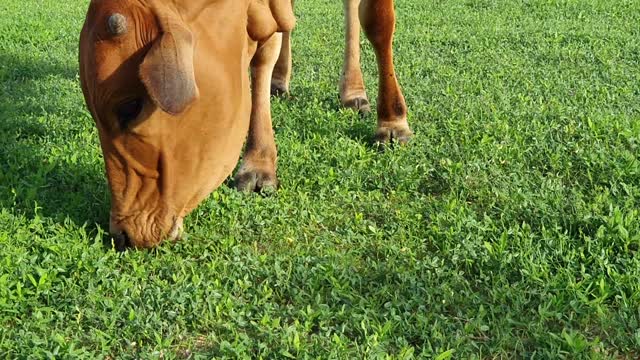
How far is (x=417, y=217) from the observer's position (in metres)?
3.47

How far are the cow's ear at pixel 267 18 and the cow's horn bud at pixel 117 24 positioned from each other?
0.82m

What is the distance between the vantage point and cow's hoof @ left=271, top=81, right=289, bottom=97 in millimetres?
5742

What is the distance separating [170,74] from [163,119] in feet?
1.03

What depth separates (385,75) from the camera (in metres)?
4.83

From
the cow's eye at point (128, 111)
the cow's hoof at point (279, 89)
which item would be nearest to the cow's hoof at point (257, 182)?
the cow's eye at point (128, 111)

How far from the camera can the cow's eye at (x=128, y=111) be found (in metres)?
3.00

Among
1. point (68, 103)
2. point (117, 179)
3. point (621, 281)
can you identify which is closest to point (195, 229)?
point (117, 179)

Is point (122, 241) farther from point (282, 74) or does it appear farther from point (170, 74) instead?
point (282, 74)

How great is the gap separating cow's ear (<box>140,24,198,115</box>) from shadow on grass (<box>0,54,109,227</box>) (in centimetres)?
100

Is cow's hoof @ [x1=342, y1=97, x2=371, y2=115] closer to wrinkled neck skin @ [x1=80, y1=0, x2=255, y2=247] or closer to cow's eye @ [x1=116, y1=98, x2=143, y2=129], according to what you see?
wrinkled neck skin @ [x1=80, y1=0, x2=255, y2=247]

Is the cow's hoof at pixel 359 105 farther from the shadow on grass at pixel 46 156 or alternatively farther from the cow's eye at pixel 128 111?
the cow's eye at pixel 128 111

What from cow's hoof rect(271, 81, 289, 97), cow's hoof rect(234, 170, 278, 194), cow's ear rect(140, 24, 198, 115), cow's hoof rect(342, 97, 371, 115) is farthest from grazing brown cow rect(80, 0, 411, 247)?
cow's hoof rect(271, 81, 289, 97)

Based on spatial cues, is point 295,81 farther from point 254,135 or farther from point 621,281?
point 621,281

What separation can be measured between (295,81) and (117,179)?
3.31 metres
